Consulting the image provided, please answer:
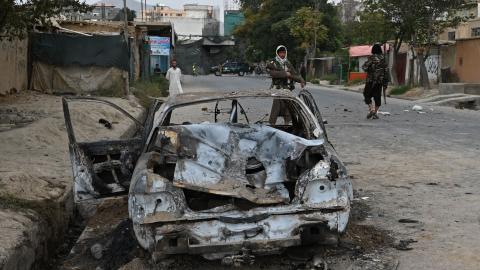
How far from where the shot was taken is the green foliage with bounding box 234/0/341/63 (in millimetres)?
57188

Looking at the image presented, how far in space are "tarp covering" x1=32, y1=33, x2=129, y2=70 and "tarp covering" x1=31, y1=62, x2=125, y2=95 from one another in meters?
0.20

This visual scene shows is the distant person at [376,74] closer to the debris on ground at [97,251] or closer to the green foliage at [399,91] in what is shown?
the debris on ground at [97,251]

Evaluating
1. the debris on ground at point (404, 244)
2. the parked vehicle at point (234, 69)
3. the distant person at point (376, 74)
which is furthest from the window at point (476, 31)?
the parked vehicle at point (234, 69)

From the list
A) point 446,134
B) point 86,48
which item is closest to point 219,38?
point 86,48

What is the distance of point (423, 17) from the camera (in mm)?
28547

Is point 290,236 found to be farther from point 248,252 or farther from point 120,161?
point 120,161

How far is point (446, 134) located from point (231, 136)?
849cm

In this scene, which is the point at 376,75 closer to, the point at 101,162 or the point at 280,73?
the point at 280,73

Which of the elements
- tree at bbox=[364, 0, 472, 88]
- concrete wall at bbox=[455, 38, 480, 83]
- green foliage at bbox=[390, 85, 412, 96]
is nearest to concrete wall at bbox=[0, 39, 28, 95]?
green foliage at bbox=[390, 85, 412, 96]

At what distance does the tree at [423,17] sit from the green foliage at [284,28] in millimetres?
23843

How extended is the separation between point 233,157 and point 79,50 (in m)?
17.4

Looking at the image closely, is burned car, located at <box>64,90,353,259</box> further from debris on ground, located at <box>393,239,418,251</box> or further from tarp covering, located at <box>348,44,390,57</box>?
tarp covering, located at <box>348,44,390,57</box>

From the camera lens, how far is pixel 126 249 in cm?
542

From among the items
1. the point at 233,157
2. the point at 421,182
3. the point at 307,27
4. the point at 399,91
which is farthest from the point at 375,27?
the point at 233,157
